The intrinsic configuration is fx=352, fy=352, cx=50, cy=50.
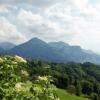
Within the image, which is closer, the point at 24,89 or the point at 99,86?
the point at 24,89

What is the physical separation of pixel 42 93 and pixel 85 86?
497ft

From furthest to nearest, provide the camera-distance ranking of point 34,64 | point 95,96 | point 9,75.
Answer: point 34,64 → point 95,96 → point 9,75

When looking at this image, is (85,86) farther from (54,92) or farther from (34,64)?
(54,92)

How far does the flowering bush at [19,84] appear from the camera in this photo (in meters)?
8.33

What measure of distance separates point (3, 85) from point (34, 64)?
177978 millimetres

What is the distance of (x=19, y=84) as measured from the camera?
8695mm

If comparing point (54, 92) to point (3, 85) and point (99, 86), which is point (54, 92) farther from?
point (99, 86)

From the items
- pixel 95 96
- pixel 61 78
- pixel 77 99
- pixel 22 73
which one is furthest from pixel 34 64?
pixel 22 73

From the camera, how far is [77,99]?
410 feet

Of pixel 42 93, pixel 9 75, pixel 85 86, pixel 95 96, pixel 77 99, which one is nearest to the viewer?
pixel 42 93

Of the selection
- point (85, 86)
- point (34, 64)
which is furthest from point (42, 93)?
point (34, 64)

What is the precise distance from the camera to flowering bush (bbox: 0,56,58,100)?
8328 millimetres

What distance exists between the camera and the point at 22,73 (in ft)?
34.7

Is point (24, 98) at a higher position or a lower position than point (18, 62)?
lower
